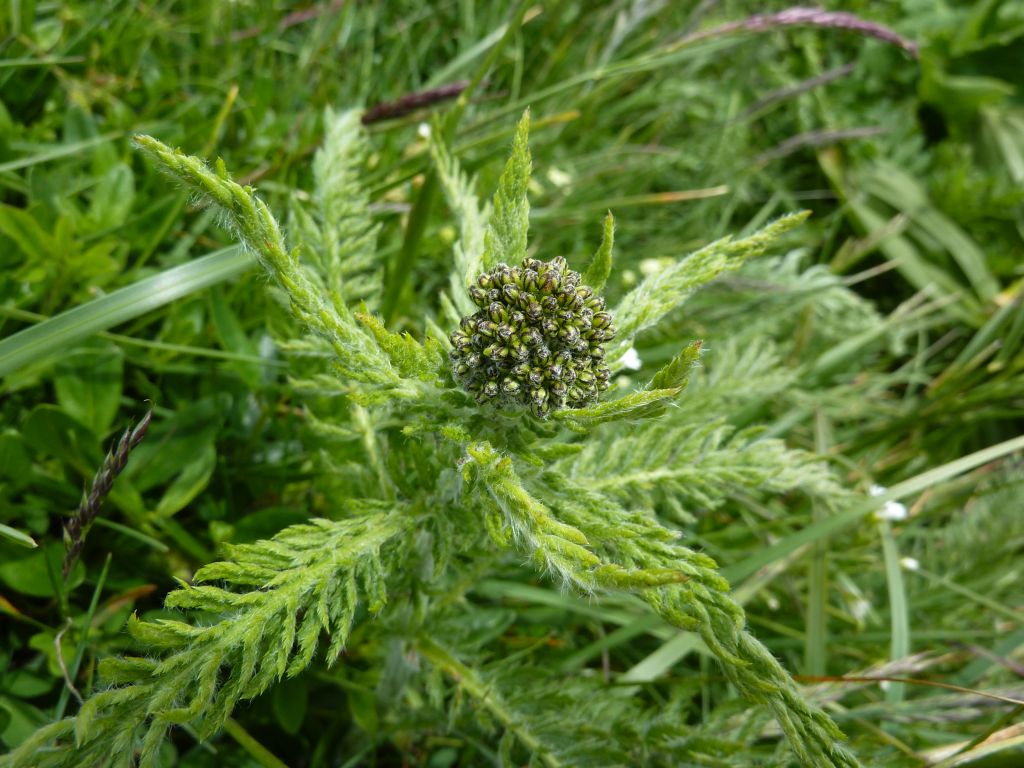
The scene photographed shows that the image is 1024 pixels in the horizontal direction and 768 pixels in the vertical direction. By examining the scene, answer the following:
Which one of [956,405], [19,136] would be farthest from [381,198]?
[956,405]

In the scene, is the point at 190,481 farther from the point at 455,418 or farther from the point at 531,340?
the point at 531,340

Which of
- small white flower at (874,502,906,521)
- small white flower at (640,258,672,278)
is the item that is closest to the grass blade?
small white flower at (640,258,672,278)

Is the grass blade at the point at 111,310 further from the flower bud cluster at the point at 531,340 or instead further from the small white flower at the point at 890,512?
the small white flower at the point at 890,512

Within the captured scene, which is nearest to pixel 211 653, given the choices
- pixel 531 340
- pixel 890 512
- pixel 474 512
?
pixel 474 512

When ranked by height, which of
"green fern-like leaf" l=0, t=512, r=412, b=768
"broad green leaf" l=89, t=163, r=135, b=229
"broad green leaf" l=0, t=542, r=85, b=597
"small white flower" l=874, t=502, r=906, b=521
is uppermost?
"broad green leaf" l=89, t=163, r=135, b=229

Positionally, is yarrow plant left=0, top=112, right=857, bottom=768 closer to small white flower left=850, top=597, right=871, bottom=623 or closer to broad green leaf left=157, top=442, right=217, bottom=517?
broad green leaf left=157, top=442, right=217, bottom=517

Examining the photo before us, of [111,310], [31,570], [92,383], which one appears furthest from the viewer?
[92,383]
